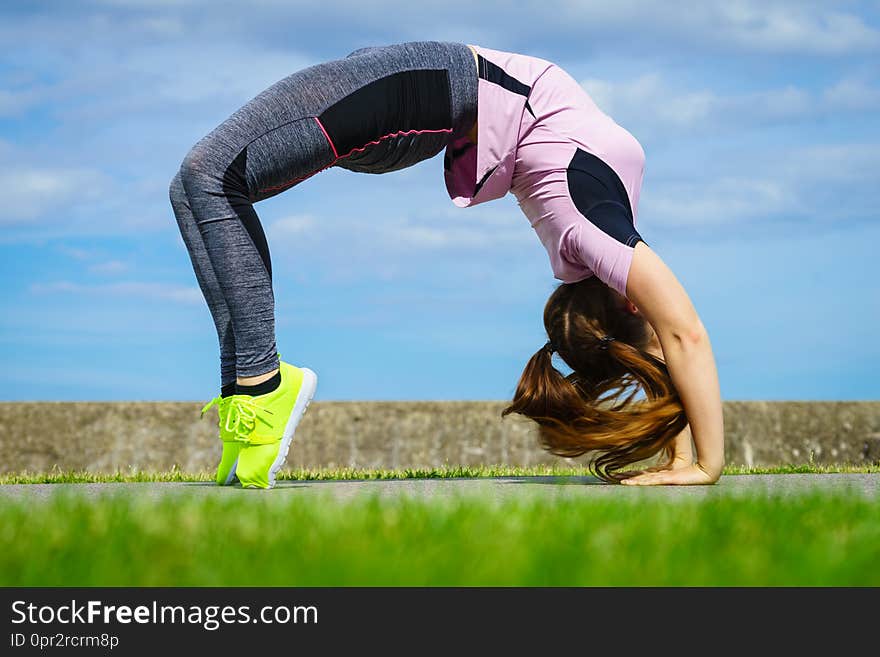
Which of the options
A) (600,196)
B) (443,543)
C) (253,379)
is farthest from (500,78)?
(443,543)

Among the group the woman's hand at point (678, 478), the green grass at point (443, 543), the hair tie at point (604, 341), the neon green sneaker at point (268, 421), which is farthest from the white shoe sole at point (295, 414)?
the woman's hand at point (678, 478)

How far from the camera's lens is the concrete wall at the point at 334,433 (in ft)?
18.7

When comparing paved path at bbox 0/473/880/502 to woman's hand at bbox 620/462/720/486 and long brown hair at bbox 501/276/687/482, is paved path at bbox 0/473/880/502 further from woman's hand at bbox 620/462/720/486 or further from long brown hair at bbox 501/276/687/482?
long brown hair at bbox 501/276/687/482

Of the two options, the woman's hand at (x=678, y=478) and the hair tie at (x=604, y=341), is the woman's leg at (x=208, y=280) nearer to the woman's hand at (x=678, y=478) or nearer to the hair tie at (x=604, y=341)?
the hair tie at (x=604, y=341)

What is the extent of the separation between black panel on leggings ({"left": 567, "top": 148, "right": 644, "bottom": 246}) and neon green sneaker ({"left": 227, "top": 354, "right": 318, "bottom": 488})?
1123mm

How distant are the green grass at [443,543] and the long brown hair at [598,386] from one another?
935mm

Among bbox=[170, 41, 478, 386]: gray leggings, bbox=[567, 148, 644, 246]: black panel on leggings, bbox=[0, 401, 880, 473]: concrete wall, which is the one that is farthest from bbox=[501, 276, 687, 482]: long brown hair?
bbox=[0, 401, 880, 473]: concrete wall

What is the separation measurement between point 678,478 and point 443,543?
1.80 meters

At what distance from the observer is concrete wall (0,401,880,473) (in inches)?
225

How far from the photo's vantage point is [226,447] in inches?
134

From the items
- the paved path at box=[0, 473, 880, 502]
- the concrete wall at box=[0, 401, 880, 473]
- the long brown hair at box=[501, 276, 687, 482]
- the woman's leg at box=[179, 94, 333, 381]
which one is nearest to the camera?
the paved path at box=[0, 473, 880, 502]

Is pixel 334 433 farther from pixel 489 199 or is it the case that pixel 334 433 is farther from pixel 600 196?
pixel 600 196

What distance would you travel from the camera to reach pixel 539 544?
1.72 metres
